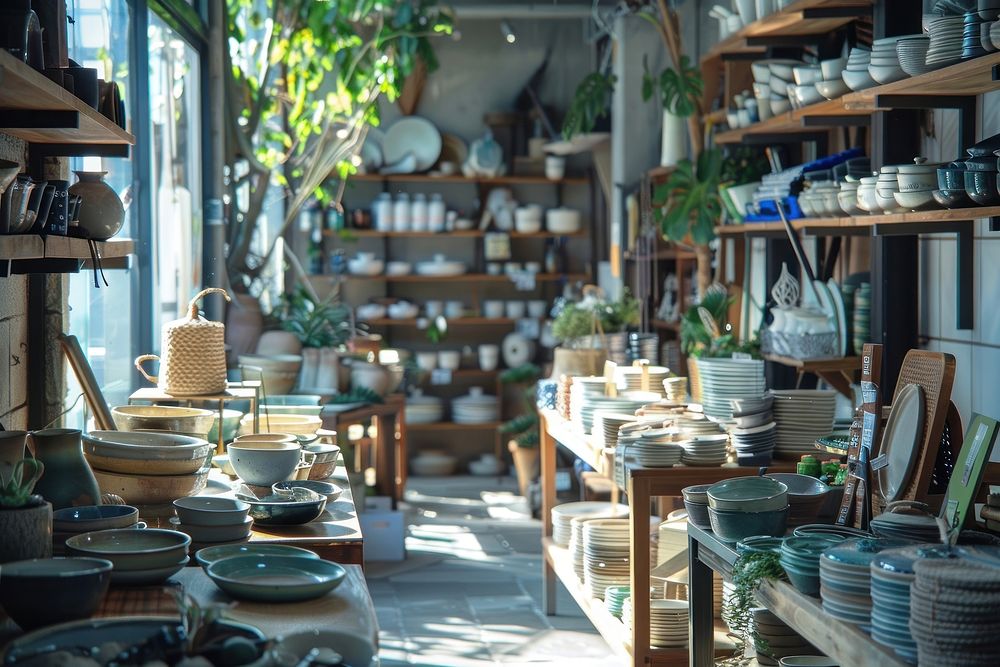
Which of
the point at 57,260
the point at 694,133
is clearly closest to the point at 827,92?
the point at 694,133

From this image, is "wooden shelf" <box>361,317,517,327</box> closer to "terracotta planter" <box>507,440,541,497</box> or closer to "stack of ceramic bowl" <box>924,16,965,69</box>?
"terracotta planter" <box>507,440,541,497</box>

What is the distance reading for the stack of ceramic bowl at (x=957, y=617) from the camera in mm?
1707

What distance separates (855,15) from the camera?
3.84m

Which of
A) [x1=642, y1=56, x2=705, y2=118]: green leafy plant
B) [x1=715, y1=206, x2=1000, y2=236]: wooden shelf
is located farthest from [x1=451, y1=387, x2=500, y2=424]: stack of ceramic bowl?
[x1=715, y1=206, x2=1000, y2=236]: wooden shelf

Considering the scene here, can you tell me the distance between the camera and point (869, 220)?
338cm

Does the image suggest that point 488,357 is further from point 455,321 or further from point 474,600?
point 474,600

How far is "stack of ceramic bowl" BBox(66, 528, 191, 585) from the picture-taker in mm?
2061

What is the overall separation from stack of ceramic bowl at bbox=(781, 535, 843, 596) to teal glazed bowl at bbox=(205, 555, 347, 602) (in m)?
0.85

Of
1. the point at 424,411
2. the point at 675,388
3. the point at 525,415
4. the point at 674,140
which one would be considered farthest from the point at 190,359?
the point at 424,411

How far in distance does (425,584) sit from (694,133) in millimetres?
2524

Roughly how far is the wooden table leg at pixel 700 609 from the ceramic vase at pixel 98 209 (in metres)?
1.61

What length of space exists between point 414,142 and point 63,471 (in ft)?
21.6

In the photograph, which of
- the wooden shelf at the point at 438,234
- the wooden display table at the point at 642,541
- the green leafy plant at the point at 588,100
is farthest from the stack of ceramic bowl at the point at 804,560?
the wooden shelf at the point at 438,234

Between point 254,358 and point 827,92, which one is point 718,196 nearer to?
point 827,92
